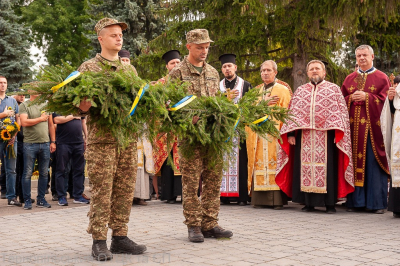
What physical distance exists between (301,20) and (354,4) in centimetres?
187

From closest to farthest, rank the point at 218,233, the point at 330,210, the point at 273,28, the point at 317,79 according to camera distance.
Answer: the point at 218,233, the point at 330,210, the point at 317,79, the point at 273,28

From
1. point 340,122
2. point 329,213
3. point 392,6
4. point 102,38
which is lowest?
point 329,213

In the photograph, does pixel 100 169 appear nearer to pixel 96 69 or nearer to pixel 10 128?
pixel 96 69

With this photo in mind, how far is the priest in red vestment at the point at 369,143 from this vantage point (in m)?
8.42

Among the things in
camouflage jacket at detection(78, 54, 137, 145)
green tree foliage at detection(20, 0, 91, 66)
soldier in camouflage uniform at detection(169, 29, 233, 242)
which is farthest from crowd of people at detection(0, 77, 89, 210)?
Result: green tree foliage at detection(20, 0, 91, 66)

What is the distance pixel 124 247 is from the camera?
533 cm

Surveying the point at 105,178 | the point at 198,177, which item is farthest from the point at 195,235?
the point at 105,178

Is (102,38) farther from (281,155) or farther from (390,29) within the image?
(390,29)

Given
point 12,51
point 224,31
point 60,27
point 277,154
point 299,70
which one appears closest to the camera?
point 277,154

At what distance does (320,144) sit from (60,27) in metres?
26.0

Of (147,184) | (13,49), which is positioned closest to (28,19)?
(13,49)

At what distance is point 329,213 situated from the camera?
330 inches

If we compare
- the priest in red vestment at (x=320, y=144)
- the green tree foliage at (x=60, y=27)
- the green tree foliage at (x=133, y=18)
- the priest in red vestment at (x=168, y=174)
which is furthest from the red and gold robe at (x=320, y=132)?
the green tree foliage at (x=60, y=27)

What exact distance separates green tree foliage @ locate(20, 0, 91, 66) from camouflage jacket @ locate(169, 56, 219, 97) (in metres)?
25.9
